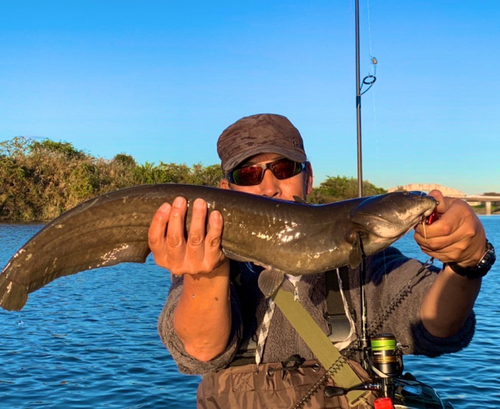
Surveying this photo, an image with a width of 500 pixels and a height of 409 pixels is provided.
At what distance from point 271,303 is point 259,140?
1.03 metres

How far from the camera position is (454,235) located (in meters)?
2.48

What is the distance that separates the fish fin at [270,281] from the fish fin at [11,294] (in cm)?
119

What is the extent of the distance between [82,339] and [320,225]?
8.14 meters

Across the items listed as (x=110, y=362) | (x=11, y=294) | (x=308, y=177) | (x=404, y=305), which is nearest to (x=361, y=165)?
(x=308, y=177)

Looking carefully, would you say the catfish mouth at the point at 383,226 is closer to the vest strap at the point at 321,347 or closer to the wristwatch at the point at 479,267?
the wristwatch at the point at 479,267

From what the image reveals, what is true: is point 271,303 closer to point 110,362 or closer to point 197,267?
point 197,267

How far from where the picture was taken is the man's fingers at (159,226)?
8.68ft

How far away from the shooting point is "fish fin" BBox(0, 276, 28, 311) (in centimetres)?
274

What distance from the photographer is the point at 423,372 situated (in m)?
8.38

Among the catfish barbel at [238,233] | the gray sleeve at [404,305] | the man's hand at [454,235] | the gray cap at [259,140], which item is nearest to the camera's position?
the man's hand at [454,235]

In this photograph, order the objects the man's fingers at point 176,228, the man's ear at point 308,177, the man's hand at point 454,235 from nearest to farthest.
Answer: the man's hand at point 454,235 < the man's fingers at point 176,228 < the man's ear at point 308,177

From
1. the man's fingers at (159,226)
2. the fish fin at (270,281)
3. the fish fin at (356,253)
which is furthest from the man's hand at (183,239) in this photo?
the fish fin at (356,253)

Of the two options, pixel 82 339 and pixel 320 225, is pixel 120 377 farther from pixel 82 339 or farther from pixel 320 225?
pixel 320 225

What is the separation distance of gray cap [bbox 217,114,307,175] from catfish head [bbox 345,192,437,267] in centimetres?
81
